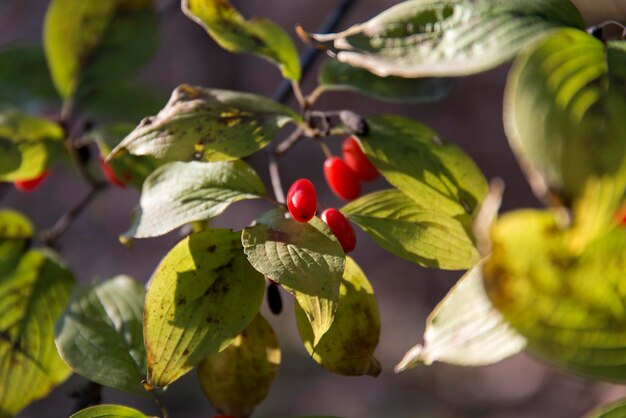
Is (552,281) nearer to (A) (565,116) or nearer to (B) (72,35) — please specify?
(A) (565,116)

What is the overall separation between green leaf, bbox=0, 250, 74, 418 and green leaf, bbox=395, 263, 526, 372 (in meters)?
0.66

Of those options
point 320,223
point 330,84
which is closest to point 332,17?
point 330,84

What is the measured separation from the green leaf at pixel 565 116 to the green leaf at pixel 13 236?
36.5 inches

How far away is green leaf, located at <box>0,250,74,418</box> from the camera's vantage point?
1.11 metres

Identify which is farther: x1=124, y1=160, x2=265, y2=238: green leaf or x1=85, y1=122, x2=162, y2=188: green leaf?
x1=85, y1=122, x2=162, y2=188: green leaf

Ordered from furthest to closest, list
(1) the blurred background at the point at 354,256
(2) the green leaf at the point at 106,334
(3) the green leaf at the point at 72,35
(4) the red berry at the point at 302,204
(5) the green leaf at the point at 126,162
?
(1) the blurred background at the point at 354,256
(3) the green leaf at the point at 72,35
(5) the green leaf at the point at 126,162
(2) the green leaf at the point at 106,334
(4) the red berry at the point at 302,204

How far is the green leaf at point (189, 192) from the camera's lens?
2.85 ft

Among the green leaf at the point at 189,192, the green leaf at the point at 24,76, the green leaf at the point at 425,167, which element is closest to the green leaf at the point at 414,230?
the green leaf at the point at 425,167

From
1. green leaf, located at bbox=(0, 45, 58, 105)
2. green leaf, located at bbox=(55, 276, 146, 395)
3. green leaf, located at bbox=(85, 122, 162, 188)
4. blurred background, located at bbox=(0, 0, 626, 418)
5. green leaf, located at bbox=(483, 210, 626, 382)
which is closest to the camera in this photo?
green leaf, located at bbox=(483, 210, 626, 382)

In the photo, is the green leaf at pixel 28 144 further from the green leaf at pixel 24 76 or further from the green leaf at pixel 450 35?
the green leaf at pixel 450 35

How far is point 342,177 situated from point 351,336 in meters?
0.26

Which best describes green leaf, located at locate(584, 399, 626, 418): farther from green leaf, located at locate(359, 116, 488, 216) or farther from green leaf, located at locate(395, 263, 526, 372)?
green leaf, located at locate(359, 116, 488, 216)

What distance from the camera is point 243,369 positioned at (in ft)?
3.16

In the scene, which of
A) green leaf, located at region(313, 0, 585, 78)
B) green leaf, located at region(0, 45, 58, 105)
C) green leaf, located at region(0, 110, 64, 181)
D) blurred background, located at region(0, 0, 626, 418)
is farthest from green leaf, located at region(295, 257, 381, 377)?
blurred background, located at region(0, 0, 626, 418)
